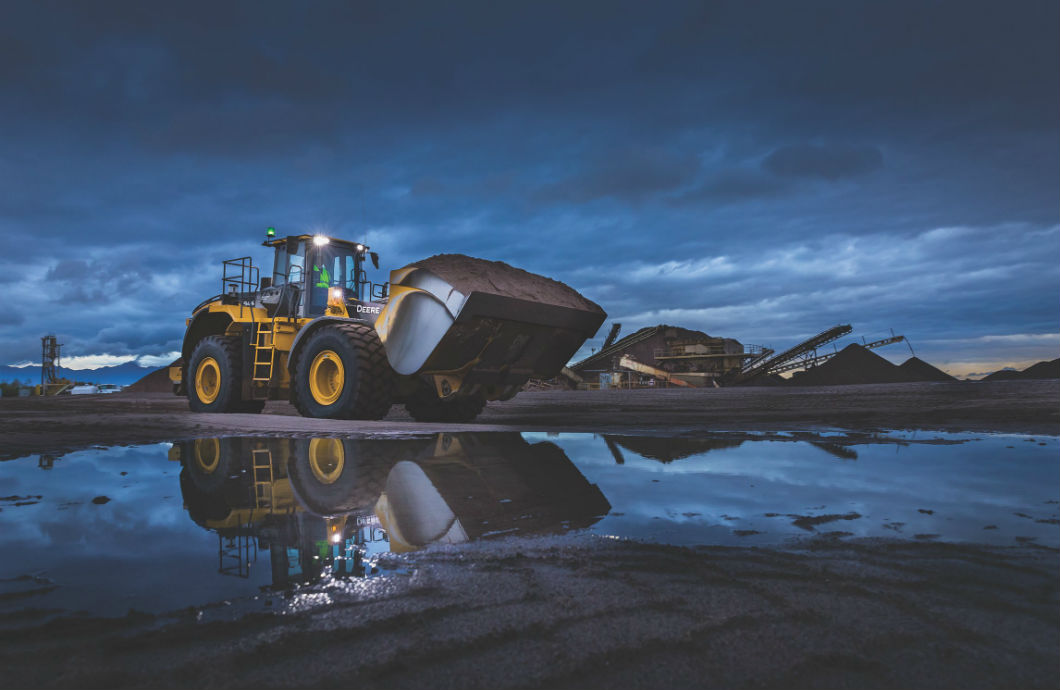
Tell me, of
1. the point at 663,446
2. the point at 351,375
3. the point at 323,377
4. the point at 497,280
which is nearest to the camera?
the point at 663,446

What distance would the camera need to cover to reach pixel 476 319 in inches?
308

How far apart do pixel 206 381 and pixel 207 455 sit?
24.7ft

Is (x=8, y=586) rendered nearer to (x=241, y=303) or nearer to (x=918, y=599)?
(x=918, y=599)

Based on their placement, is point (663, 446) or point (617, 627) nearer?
point (617, 627)

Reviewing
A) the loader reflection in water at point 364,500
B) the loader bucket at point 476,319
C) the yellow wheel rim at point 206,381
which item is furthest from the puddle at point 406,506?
the yellow wheel rim at point 206,381

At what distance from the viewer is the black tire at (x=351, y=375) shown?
8.38 m

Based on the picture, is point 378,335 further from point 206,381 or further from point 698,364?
point 698,364

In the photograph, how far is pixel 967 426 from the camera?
7.00 metres

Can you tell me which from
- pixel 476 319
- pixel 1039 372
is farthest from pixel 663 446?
pixel 1039 372

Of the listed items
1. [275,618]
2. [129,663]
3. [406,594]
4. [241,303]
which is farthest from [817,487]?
[241,303]

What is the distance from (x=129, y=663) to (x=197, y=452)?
4570 mm

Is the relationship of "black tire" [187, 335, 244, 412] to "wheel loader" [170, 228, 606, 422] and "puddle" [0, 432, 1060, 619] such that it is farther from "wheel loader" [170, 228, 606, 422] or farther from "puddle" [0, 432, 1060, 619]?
"puddle" [0, 432, 1060, 619]

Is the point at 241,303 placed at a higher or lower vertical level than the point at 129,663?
higher

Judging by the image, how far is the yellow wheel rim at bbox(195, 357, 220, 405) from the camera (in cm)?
1169
